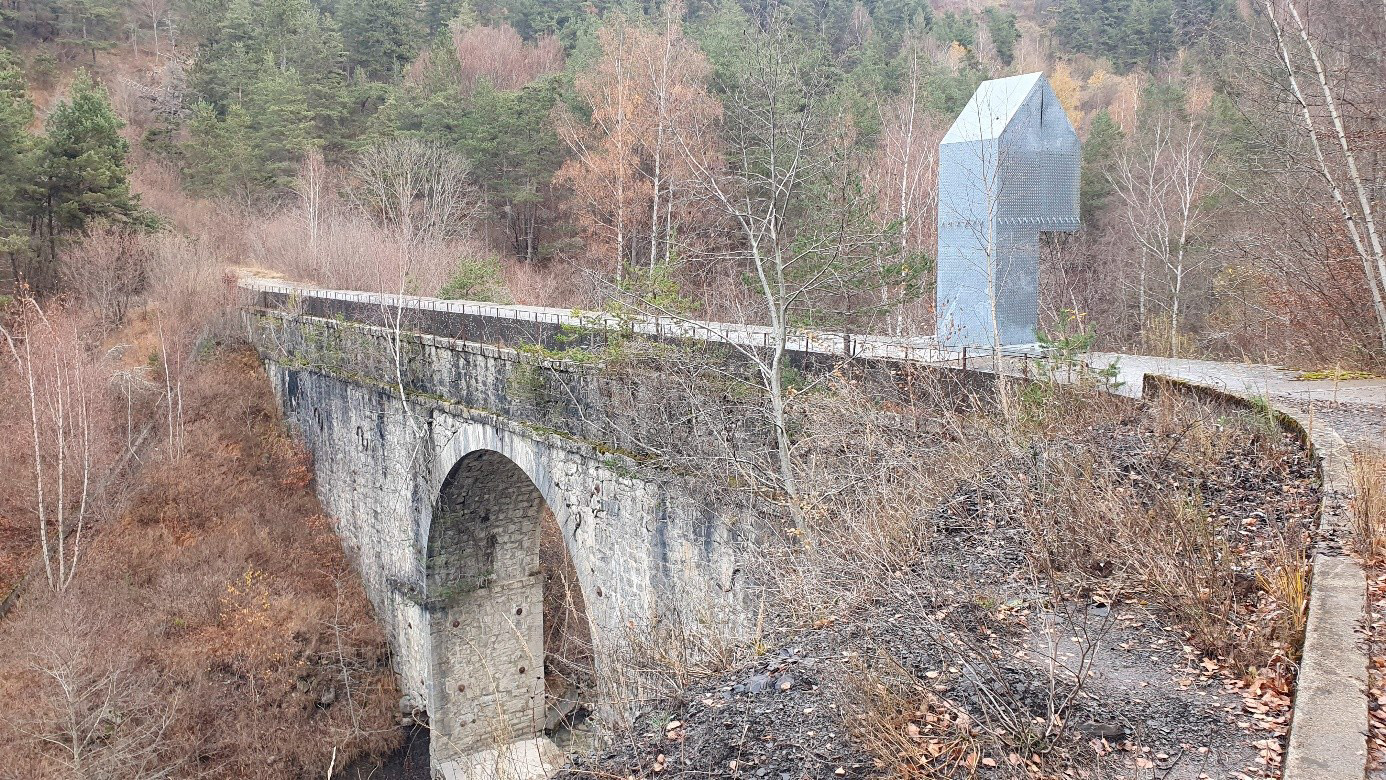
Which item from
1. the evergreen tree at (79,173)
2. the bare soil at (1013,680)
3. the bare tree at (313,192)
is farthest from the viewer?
the bare tree at (313,192)

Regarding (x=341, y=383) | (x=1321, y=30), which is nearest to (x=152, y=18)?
(x=341, y=383)

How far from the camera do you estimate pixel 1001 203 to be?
7426 mm

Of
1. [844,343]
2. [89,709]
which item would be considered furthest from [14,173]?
[844,343]

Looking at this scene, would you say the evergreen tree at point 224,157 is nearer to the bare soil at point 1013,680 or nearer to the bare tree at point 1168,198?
the bare tree at point 1168,198

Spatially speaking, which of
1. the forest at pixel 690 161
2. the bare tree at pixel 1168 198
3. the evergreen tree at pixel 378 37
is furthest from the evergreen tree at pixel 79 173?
the bare tree at pixel 1168 198

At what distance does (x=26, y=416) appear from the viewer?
57.3ft

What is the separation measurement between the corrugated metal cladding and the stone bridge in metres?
0.60

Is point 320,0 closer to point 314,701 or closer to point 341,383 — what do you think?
point 341,383

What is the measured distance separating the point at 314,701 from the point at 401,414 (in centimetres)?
483

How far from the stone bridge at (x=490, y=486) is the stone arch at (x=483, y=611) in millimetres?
28

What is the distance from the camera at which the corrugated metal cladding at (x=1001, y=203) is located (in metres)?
7.37

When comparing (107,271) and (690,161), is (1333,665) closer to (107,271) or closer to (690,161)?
(690,161)

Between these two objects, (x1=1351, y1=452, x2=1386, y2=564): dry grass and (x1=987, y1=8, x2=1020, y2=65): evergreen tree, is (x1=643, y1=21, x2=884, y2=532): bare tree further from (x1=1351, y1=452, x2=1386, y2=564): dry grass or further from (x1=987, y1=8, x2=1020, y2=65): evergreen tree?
(x1=987, y1=8, x2=1020, y2=65): evergreen tree

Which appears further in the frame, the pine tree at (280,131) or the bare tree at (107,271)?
the pine tree at (280,131)
